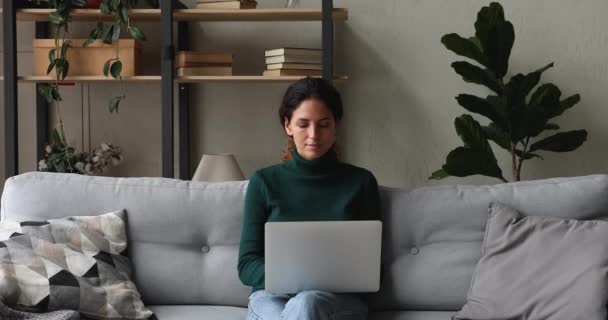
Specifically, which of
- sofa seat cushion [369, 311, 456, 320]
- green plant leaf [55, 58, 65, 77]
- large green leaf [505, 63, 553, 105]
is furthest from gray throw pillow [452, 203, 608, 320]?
green plant leaf [55, 58, 65, 77]

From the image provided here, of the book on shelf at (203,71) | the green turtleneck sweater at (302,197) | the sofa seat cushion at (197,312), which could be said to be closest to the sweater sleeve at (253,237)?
the green turtleneck sweater at (302,197)

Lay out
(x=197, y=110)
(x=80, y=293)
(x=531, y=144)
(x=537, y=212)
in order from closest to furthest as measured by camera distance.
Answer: (x=80, y=293), (x=537, y=212), (x=531, y=144), (x=197, y=110)

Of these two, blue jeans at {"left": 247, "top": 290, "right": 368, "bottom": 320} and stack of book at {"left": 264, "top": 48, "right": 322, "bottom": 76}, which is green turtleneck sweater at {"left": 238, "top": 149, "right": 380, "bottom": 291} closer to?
blue jeans at {"left": 247, "top": 290, "right": 368, "bottom": 320}

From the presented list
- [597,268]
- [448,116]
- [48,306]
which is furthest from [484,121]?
[48,306]

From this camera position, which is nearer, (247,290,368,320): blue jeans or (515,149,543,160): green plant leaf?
(247,290,368,320): blue jeans

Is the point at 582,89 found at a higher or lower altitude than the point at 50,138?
higher

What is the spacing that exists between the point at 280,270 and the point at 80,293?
0.57m

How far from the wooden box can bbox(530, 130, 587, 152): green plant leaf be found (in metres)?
1.88

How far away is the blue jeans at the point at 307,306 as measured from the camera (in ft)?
5.81

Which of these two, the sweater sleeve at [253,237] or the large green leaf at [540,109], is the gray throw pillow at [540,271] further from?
the large green leaf at [540,109]

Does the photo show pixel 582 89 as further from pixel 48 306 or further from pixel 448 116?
pixel 48 306

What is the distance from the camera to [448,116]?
12.2ft

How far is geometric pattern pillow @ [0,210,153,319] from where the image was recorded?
1927mm

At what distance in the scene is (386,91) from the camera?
3.74m
